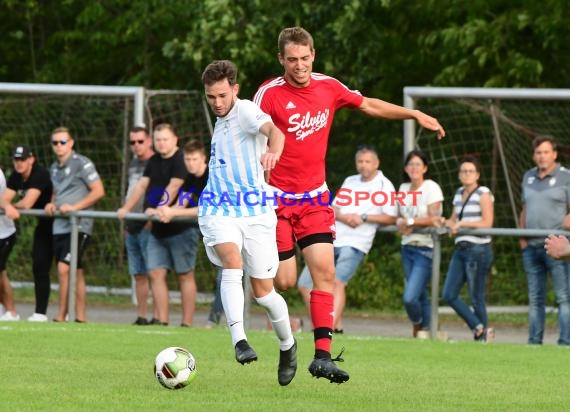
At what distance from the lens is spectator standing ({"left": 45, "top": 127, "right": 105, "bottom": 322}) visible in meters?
14.9

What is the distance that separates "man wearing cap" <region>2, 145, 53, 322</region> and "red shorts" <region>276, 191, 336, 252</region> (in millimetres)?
6294

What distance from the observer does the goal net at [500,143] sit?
54.9 feet

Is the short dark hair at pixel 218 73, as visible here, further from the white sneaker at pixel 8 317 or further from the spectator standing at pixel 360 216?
the white sneaker at pixel 8 317

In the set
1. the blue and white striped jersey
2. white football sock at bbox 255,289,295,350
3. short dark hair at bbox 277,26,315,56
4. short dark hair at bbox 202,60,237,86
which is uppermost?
short dark hair at bbox 277,26,315,56

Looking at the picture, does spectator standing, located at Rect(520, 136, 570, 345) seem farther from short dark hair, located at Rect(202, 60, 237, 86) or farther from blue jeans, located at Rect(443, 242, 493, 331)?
short dark hair, located at Rect(202, 60, 237, 86)

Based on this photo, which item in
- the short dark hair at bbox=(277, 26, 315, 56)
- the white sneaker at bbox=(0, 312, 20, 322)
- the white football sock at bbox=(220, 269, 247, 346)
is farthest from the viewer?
the white sneaker at bbox=(0, 312, 20, 322)

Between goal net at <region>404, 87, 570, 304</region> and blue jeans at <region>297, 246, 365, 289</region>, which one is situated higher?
goal net at <region>404, 87, 570, 304</region>

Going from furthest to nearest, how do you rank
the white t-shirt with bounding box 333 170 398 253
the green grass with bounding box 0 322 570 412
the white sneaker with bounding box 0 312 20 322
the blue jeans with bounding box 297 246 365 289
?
the white sneaker with bounding box 0 312 20 322 → the white t-shirt with bounding box 333 170 398 253 → the blue jeans with bounding box 297 246 365 289 → the green grass with bounding box 0 322 570 412

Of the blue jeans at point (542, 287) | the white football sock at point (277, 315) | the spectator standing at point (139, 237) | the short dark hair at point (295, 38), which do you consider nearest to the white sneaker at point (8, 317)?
the spectator standing at point (139, 237)

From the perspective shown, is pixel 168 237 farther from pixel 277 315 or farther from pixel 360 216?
pixel 277 315

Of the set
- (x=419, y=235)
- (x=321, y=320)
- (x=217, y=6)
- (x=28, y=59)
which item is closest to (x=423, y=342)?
(x=419, y=235)

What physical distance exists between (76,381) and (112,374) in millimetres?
525

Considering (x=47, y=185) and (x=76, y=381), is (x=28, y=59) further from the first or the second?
(x=76, y=381)

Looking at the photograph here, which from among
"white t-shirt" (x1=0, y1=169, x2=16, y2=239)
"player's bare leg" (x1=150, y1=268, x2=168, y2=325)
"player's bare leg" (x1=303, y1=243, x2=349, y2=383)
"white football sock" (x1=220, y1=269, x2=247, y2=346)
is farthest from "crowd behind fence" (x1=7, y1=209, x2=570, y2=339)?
"white football sock" (x1=220, y1=269, x2=247, y2=346)
